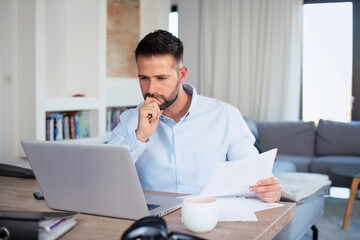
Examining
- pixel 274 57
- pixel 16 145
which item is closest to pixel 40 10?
pixel 16 145

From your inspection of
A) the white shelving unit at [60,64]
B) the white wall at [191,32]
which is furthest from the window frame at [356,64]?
the white shelving unit at [60,64]

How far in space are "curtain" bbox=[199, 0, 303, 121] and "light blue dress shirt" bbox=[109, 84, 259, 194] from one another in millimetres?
3987

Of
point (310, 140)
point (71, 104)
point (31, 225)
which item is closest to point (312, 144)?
point (310, 140)

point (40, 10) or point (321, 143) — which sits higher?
point (40, 10)

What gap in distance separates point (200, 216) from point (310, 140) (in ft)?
14.5

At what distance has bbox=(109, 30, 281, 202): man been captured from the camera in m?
1.81

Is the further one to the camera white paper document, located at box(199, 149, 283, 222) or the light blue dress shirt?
the light blue dress shirt

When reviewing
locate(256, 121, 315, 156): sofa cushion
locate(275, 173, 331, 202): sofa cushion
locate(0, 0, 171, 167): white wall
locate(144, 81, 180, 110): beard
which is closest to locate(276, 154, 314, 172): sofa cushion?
locate(256, 121, 315, 156): sofa cushion

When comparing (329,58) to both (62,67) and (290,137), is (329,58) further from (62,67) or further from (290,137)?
(62,67)

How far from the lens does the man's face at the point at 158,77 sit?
1.79 metres

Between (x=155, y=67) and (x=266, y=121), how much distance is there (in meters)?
4.12

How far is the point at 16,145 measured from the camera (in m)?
4.09

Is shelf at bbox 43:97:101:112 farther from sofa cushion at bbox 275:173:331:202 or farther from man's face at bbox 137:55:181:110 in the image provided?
man's face at bbox 137:55:181:110

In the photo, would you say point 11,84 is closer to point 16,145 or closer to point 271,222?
point 16,145
